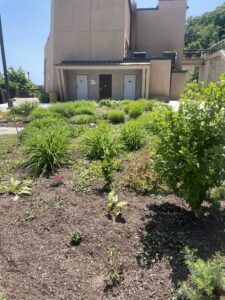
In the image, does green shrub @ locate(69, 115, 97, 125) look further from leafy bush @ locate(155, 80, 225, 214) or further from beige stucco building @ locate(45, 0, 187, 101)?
beige stucco building @ locate(45, 0, 187, 101)

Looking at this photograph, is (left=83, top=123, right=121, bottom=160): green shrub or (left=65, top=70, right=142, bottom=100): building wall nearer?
(left=83, top=123, right=121, bottom=160): green shrub

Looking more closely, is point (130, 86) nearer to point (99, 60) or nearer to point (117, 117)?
point (99, 60)

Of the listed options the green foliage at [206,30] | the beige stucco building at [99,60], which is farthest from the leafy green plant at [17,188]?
the green foliage at [206,30]

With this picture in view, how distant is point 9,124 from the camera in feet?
34.8

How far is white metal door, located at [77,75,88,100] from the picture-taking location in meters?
19.8

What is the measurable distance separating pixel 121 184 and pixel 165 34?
22936 mm

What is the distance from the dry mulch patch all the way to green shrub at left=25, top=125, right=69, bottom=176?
34.9 inches

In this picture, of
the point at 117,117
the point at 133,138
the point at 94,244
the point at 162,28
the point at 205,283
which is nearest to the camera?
the point at 205,283

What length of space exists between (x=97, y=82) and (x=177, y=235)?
18415mm

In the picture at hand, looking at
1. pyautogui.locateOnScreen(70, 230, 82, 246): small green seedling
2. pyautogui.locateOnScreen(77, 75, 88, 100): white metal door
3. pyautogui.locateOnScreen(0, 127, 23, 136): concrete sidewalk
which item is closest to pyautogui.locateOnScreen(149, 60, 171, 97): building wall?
pyautogui.locateOnScreen(77, 75, 88, 100): white metal door

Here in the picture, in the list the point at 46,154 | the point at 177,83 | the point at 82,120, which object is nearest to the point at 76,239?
the point at 46,154

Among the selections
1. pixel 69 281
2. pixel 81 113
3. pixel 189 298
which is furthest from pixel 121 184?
pixel 81 113

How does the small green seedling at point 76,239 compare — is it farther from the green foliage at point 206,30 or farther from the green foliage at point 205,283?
the green foliage at point 206,30

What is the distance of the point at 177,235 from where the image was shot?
2.78 m
